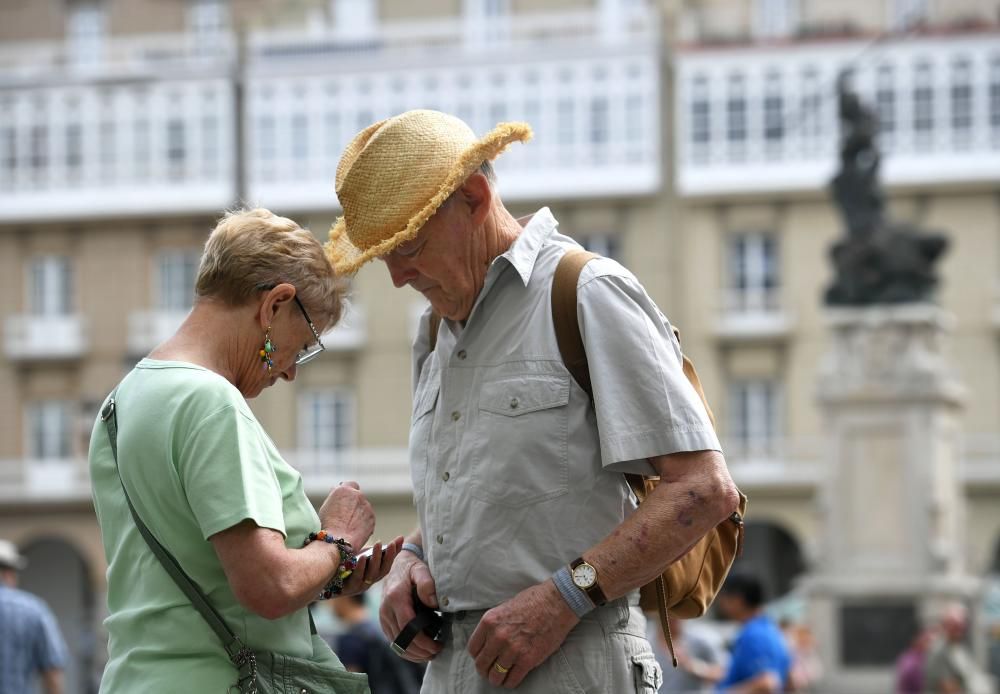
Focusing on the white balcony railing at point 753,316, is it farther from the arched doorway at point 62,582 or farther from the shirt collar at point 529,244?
the shirt collar at point 529,244

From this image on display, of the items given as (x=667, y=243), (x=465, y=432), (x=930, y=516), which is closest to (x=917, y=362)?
(x=930, y=516)

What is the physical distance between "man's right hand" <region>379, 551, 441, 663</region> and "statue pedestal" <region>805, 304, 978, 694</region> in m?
13.2

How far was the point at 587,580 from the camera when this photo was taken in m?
A: 2.85

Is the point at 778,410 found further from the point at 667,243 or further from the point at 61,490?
the point at 61,490

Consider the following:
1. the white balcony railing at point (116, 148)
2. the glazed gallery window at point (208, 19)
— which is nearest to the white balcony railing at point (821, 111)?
the white balcony railing at point (116, 148)

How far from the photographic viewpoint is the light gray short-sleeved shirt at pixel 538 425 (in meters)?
2.87

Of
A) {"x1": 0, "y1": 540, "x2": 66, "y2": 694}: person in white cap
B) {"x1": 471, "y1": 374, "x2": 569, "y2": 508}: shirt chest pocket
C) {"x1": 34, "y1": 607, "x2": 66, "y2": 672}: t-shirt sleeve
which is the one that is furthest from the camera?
{"x1": 34, "y1": 607, "x2": 66, "y2": 672}: t-shirt sleeve

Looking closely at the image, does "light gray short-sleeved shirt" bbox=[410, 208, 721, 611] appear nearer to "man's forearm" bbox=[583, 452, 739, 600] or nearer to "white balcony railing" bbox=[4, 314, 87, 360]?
"man's forearm" bbox=[583, 452, 739, 600]

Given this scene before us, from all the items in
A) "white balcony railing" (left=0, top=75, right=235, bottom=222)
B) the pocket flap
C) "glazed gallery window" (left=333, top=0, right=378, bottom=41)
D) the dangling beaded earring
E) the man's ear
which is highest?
"glazed gallery window" (left=333, top=0, right=378, bottom=41)

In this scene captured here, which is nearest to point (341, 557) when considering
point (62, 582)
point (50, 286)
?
point (50, 286)

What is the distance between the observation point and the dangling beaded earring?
2.96m

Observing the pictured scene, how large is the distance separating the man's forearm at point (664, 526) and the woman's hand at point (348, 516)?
1.43ft

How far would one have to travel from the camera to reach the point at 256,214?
298cm

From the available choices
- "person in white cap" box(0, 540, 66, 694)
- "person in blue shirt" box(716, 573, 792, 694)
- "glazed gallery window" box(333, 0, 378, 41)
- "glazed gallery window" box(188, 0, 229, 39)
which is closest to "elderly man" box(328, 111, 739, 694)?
"person in white cap" box(0, 540, 66, 694)
